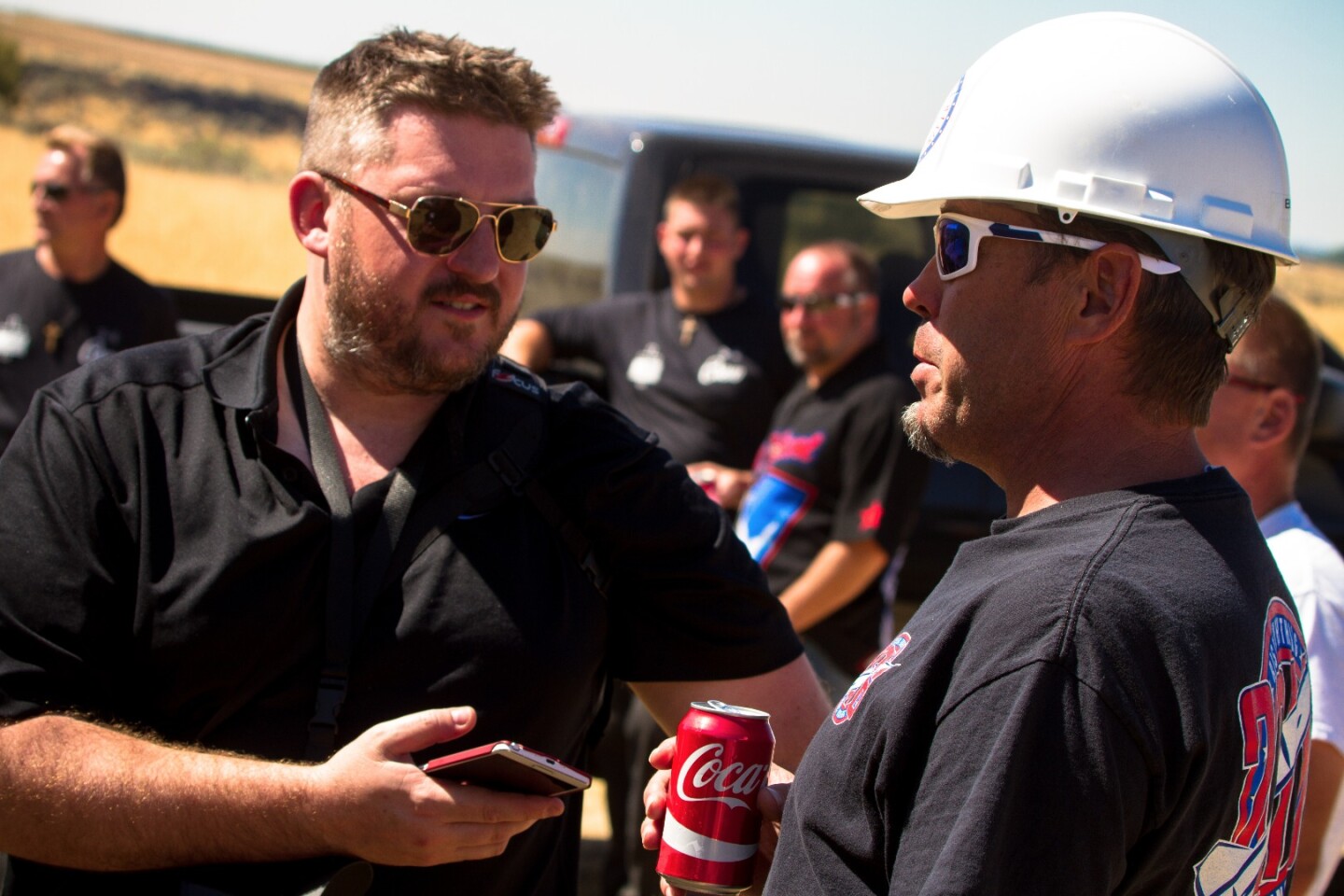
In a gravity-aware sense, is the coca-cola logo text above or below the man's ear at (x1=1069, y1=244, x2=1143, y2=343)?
below

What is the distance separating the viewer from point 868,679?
1.55 metres

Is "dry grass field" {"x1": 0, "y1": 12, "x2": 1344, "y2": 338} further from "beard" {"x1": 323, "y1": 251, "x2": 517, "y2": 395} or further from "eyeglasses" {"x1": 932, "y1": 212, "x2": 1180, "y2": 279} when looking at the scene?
"eyeglasses" {"x1": 932, "y1": 212, "x2": 1180, "y2": 279}

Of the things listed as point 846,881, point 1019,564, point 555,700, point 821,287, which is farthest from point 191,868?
point 821,287

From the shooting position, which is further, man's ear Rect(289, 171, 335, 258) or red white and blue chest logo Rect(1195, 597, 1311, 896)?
man's ear Rect(289, 171, 335, 258)

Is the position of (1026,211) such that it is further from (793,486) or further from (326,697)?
(793,486)

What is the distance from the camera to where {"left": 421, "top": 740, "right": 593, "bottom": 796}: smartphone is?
1764 millimetres

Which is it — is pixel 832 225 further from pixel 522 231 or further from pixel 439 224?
pixel 439 224

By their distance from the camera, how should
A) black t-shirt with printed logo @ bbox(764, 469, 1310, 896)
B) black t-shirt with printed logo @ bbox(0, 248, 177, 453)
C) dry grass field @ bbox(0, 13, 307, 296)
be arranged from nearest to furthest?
black t-shirt with printed logo @ bbox(764, 469, 1310, 896), black t-shirt with printed logo @ bbox(0, 248, 177, 453), dry grass field @ bbox(0, 13, 307, 296)

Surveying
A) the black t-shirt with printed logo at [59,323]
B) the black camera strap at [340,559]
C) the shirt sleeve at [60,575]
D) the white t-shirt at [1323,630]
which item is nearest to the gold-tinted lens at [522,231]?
the black camera strap at [340,559]

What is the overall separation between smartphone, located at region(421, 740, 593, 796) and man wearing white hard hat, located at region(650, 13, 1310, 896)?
39 centimetres

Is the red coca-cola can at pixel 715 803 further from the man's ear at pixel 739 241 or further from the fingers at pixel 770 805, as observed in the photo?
the man's ear at pixel 739 241

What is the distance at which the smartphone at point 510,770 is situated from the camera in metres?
1.76

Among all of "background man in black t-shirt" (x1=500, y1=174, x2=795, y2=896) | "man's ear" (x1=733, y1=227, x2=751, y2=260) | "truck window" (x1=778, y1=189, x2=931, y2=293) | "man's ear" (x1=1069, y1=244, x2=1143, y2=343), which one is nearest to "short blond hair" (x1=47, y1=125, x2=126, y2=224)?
"background man in black t-shirt" (x1=500, y1=174, x2=795, y2=896)

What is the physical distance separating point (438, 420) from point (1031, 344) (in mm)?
1160
